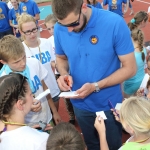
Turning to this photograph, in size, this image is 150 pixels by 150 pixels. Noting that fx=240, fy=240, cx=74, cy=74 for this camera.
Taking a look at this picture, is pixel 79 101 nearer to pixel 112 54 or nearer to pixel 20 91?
pixel 112 54

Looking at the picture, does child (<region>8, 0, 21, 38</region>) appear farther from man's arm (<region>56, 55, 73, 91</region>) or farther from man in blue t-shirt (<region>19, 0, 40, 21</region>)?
man's arm (<region>56, 55, 73, 91</region>)

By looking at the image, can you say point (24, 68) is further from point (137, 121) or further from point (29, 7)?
point (29, 7)

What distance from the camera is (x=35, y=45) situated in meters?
3.54

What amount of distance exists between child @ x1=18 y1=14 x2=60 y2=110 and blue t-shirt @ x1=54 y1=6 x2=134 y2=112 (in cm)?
86

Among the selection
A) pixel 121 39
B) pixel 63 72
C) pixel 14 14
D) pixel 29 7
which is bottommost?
pixel 14 14

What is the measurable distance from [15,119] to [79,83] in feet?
2.96

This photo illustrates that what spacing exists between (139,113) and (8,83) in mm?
1121

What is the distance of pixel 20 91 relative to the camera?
6.59ft

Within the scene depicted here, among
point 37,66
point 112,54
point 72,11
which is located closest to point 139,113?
point 112,54

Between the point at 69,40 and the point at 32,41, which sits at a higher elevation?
the point at 69,40

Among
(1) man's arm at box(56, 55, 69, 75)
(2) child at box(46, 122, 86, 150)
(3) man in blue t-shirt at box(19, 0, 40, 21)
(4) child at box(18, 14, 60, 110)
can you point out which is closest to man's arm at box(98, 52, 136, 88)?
(1) man's arm at box(56, 55, 69, 75)

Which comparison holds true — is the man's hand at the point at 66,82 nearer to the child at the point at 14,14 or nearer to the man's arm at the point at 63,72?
the man's arm at the point at 63,72

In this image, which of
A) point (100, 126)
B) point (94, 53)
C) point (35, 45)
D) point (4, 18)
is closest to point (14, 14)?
point (4, 18)

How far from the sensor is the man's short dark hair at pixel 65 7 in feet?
6.78
